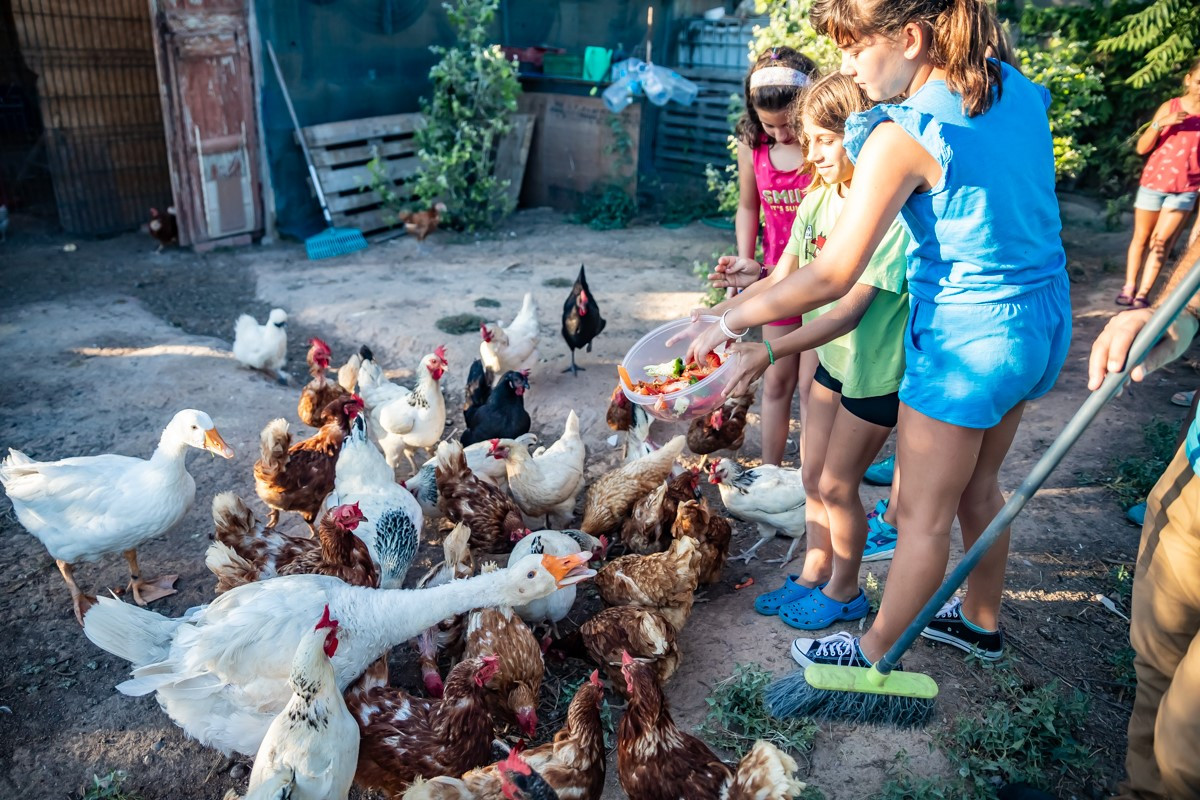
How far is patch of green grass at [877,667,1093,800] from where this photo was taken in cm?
252

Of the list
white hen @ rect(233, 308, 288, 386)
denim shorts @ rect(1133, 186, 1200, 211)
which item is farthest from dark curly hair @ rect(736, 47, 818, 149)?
denim shorts @ rect(1133, 186, 1200, 211)

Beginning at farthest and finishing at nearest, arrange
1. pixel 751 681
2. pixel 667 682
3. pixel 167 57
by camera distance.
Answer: pixel 167 57 → pixel 667 682 → pixel 751 681

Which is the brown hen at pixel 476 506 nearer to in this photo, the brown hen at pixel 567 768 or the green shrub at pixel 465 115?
the brown hen at pixel 567 768

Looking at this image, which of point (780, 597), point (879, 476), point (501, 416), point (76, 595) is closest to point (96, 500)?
point (76, 595)

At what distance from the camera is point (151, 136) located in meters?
10.1

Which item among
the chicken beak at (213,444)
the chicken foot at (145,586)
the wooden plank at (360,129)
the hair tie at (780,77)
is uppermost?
the hair tie at (780,77)

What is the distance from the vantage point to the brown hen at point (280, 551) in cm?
318

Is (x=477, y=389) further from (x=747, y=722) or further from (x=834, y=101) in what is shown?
(x=834, y=101)

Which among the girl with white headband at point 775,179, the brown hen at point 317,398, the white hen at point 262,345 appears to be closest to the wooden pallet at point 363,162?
the white hen at point 262,345

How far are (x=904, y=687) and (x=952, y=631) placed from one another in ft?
1.68

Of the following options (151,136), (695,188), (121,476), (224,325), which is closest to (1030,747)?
(121,476)

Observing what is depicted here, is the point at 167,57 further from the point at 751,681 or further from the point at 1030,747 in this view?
the point at 1030,747

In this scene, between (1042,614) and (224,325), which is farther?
(224,325)

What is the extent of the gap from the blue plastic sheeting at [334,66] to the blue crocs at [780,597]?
8066 millimetres
